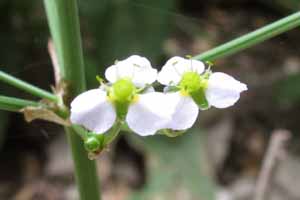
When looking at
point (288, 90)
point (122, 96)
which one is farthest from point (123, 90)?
point (288, 90)

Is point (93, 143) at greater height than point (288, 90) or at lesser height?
lesser

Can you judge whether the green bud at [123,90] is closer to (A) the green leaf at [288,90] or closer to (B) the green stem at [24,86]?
(B) the green stem at [24,86]

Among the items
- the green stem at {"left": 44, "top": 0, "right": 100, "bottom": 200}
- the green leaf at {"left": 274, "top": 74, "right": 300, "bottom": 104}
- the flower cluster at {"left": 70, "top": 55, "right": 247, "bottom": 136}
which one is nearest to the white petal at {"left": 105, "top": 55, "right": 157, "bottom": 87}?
the flower cluster at {"left": 70, "top": 55, "right": 247, "bottom": 136}

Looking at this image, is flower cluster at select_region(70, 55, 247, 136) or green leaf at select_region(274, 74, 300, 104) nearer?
flower cluster at select_region(70, 55, 247, 136)

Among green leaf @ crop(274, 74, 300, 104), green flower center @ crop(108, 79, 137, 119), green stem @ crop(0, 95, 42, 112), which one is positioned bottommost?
green flower center @ crop(108, 79, 137, 119)

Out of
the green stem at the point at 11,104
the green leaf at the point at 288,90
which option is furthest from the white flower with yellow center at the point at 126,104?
the green leaf at the point at 288,90

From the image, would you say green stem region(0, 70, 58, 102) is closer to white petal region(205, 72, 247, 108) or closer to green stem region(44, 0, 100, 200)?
green stem region(44, 0, 100, 200)

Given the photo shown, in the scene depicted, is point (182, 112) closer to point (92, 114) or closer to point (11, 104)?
point (92, 114)

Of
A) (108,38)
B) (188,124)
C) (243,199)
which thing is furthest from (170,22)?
(188,124)
